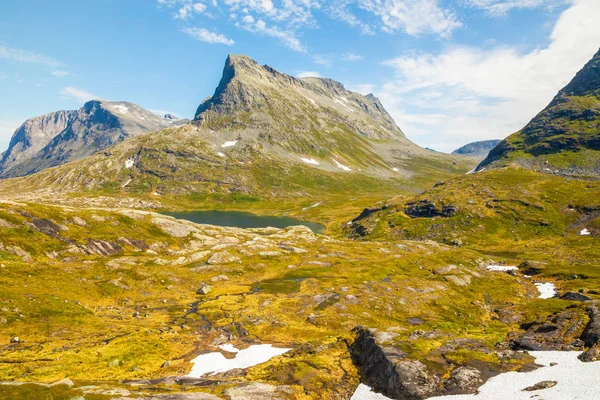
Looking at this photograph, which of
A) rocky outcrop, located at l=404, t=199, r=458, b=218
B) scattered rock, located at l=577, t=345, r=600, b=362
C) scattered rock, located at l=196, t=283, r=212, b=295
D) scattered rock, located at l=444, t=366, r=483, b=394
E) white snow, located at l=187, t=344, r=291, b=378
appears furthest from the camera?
Answer: rocky outcrop, located at l=404, t=199, r=458, b=218

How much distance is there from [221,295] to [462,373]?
57395mm

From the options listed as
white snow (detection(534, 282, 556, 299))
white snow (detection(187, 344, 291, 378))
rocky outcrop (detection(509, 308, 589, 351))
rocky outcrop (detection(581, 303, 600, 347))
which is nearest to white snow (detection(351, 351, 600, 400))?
rocky outcrop (detection(509, 308, 589, 351))

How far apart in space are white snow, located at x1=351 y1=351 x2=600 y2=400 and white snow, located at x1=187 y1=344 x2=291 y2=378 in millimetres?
14947

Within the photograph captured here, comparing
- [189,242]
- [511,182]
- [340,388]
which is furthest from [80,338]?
[511,182]

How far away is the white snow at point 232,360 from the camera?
4213cm

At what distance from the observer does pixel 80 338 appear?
49875 mm

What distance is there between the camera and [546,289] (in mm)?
87062

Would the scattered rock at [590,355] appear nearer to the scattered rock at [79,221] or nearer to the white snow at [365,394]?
the white snow at [365,394]

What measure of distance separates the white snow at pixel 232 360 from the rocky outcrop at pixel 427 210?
151829 mm

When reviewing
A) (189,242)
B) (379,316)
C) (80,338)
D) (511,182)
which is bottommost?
(379,316)

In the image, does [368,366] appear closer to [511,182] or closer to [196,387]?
[196,387]

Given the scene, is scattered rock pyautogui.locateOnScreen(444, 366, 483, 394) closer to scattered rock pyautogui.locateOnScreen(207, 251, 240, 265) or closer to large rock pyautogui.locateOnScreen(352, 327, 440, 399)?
large rock pyautogui.locateOnScreen(352, 327, 440, 399)

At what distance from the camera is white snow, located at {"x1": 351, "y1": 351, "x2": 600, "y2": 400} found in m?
26.8

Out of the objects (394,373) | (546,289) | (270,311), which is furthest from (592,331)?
(546,289)
